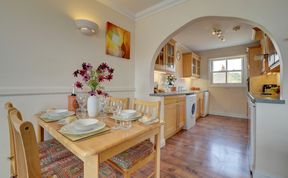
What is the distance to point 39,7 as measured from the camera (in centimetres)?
142

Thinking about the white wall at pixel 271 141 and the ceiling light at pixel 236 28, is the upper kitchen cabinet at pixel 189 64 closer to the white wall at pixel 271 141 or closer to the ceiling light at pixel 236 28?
the ceiling light at pixel 236 28

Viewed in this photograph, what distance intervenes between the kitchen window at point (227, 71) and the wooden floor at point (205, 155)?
2.15 m

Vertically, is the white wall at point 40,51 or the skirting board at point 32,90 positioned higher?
the white wall at point 40,51

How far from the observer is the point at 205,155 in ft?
6.44

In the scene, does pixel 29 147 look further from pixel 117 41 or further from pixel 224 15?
pixel 224 15

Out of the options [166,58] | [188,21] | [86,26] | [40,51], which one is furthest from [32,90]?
[166,58]

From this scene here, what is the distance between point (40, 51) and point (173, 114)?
2429mm

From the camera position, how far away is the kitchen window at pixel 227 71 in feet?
14.2

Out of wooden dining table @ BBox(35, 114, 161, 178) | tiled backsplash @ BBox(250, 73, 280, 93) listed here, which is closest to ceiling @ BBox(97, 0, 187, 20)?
wooden dining table @ BBox(35, 114, 161, 178)

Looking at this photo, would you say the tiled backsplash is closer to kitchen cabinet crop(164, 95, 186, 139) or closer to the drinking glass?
kitchen cabinet crop(164, 95, 186, 139)

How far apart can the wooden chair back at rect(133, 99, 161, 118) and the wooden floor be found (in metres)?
0.78

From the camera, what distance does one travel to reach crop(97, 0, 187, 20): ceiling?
2070mm

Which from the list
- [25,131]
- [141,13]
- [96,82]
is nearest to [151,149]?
[96,82]

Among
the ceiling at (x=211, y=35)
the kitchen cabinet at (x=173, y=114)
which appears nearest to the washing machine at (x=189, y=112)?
the kitchen cabinet at (x=173, y=114)
